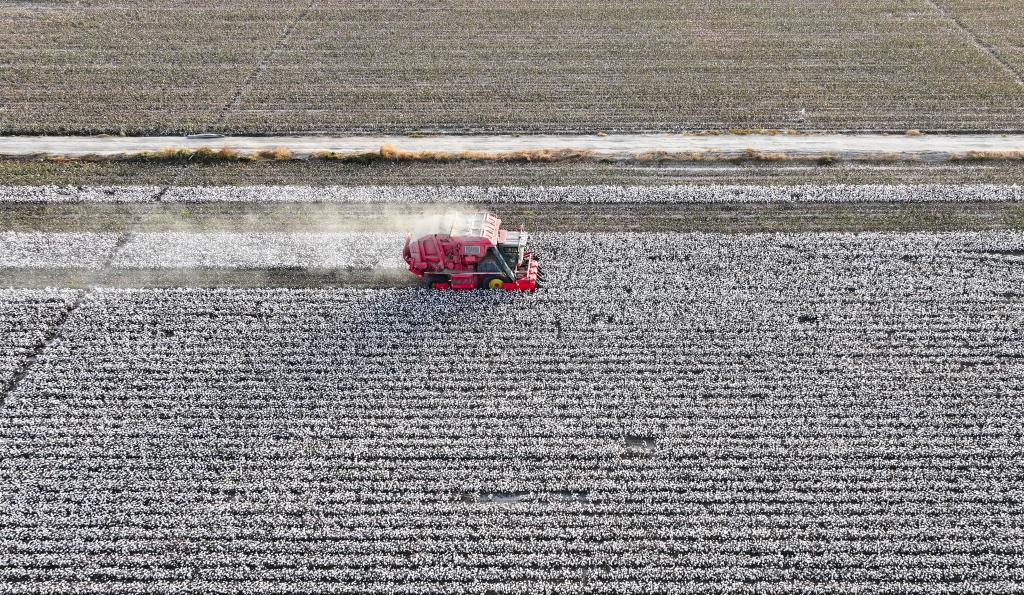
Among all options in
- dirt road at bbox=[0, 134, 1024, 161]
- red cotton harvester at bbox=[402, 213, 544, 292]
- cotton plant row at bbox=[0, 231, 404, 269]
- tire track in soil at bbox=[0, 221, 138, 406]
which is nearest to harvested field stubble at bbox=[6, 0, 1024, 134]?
dirt road at bbox=[0, 134, 1024, 161]

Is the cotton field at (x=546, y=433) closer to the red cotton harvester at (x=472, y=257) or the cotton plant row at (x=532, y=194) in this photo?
the red cotton harvester at (x=472, y=257)

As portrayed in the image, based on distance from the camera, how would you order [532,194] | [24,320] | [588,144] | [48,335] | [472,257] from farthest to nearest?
[588,144] → [532,194] → [472,257] → [24,320] → [48,335]

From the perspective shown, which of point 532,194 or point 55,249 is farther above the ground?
point 532,194

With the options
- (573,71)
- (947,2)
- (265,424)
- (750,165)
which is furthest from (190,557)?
(947,2)

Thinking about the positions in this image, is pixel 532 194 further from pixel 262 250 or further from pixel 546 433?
pixel 546 433

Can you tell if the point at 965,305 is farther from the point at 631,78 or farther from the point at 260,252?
the point at 260,252

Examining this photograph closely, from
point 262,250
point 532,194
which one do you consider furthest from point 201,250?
point 532,194

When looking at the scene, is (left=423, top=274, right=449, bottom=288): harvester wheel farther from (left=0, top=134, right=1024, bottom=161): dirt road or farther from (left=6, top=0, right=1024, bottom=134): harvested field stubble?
(left=6, top=0, right=1024, bottom=134): harvested field stubble
